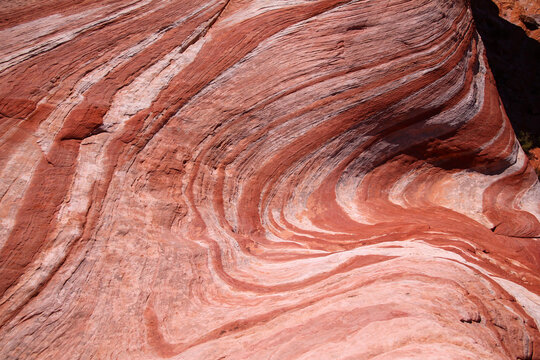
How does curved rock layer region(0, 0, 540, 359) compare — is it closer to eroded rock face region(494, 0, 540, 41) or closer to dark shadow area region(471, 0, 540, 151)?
dark shadow area region(471, 0, 540, 151)

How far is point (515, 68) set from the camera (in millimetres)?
11703

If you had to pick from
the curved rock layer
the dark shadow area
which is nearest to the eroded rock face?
the dark shadow area

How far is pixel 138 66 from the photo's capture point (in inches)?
177

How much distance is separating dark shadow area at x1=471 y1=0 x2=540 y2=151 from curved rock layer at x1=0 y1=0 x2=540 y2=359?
5667mm

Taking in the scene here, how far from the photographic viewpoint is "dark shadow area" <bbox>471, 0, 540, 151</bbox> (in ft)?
35.7

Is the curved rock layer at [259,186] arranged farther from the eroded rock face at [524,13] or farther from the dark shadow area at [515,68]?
the eroded rock face at [524,13]

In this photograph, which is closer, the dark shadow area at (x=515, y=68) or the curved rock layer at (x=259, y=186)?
the curved rock layer at (x=259, y=186)

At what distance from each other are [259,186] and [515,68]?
1144 cm

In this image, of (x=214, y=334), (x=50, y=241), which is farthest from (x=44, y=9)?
(x=214, y=334)

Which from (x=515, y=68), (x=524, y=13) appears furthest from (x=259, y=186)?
(x=524, y=13)

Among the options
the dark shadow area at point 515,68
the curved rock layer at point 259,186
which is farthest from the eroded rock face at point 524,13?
the curved rock layer at point 259,186

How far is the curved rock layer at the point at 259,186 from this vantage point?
119 inches

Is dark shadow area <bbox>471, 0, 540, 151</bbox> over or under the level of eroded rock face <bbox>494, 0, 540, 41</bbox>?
under

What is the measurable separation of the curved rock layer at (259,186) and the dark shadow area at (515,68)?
567cm
